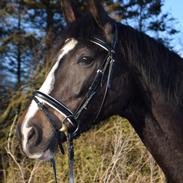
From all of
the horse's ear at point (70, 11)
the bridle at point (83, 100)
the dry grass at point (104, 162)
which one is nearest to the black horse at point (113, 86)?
the bridle at point (83, 100)

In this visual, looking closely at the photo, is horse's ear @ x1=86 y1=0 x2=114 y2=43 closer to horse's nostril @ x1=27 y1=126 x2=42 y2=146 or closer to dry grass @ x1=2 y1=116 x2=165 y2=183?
horse's nostril @ x1=27 y1=126 x2=42 y2=146

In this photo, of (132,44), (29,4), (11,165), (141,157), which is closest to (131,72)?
Answer: (132,44)

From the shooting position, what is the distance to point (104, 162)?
6121 millimetres

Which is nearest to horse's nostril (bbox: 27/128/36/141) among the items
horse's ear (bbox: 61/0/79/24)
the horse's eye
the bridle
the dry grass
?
the bridle

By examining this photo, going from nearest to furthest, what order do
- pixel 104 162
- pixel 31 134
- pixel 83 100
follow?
pixel 31 134 → pixel 83 100 → pixel 104 162

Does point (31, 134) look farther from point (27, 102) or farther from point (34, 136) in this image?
point (27, 102)

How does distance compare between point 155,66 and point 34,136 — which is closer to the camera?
point 34,136

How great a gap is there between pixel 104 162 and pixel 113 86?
3558mm

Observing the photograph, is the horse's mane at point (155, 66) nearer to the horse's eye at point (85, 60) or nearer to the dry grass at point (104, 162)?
the horse's eye at point (85, 60)

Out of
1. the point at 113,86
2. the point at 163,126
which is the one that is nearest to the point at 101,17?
the point at 113,86

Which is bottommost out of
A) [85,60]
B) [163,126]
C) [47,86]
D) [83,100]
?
[163,126]

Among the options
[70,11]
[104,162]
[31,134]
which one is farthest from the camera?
[104,162]

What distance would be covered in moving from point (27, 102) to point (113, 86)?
13.5 feet

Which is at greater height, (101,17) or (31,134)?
(101,17)
